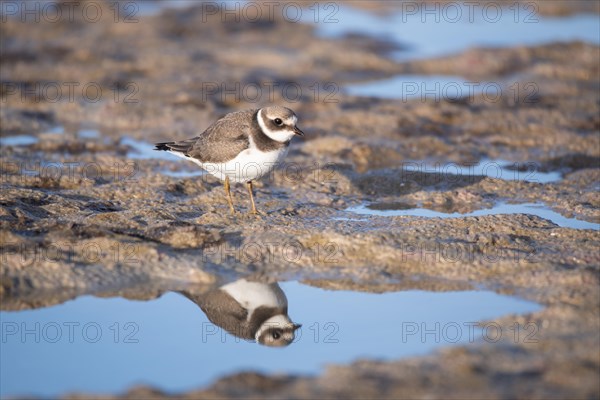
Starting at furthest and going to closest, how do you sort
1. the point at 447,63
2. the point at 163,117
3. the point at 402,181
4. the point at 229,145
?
the point at 447,63
the point at 163,117
the point at 402,181
the point at 229,145

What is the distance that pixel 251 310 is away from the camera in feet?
21.7

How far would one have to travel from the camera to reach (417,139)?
1158 centimetres

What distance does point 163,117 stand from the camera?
41.4 ft

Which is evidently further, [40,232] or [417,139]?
[417,139]

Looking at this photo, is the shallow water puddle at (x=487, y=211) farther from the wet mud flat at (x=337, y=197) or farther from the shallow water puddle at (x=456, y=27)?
the shallow water puddle at (x=456, y=27)

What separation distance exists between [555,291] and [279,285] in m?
2.33

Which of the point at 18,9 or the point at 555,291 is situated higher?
the point at 18,9

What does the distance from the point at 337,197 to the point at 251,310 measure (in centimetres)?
300

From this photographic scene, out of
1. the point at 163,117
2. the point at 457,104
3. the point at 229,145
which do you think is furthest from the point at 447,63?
the point at 229,145

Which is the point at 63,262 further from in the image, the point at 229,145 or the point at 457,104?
the point at 457,104

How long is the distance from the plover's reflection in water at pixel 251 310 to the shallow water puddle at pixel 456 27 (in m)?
10.7

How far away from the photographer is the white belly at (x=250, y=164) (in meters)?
8.17

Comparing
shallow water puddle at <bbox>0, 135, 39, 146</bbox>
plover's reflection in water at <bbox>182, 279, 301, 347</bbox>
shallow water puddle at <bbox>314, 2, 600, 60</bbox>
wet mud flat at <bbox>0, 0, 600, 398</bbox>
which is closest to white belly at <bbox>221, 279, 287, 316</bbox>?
plover's reflection in water at <bbox>182, 279, 301, 347</bbox>

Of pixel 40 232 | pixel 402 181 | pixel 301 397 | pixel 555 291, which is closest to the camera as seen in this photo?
pixel 301 397
